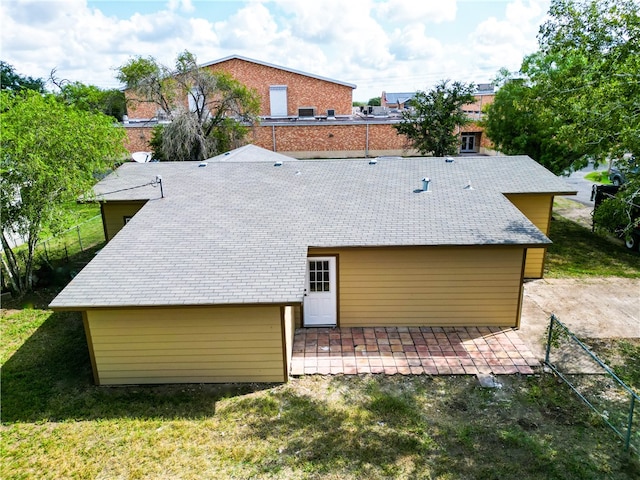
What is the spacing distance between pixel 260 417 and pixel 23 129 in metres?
9.11

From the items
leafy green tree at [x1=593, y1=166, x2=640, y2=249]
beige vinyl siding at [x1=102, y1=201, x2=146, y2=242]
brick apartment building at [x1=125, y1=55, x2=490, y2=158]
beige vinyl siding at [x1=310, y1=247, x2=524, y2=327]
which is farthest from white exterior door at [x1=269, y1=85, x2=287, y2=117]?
beige vinyl siding at [x1=310, y1=247, x2=524, y2=327]

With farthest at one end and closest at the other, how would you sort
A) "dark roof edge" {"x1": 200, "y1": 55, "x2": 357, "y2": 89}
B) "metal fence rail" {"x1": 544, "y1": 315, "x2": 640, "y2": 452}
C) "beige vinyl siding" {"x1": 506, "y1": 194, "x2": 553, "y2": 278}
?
"dark roof edge" {"x1": 200, "y1": 55, "x2": 357, "y2": 89}
"beige vinyl siding" {"x1": 506, "y1": 194, "x2": 553, "y2": 278}
"metal fence rail" {"x1": 544, "y1": 315, "x2": 640, "y2": 452}

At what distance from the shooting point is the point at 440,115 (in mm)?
24359

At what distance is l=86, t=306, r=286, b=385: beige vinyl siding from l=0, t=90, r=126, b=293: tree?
5.10 meters

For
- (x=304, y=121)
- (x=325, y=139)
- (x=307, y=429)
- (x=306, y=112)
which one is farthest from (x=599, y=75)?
(x=306, y=112)

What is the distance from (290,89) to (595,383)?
3378cm

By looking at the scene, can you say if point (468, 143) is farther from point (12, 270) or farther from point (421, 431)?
point (421, 431)

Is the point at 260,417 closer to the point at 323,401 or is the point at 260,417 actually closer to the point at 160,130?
the point at 323,401

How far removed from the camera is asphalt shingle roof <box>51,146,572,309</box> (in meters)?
8.16

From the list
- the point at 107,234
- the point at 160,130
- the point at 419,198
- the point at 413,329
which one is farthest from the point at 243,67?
the point at 413,329

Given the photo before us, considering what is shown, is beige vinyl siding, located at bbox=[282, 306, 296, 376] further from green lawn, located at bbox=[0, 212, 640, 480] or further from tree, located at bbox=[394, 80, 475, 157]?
tree, located at bbox=[394, 80, 475, 157]

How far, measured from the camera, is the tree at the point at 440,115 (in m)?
24.3

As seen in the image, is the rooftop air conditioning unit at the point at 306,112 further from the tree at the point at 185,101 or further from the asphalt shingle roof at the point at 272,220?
the asphalt shingle roof at the point at 272,220

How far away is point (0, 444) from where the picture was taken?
7.00 meters
